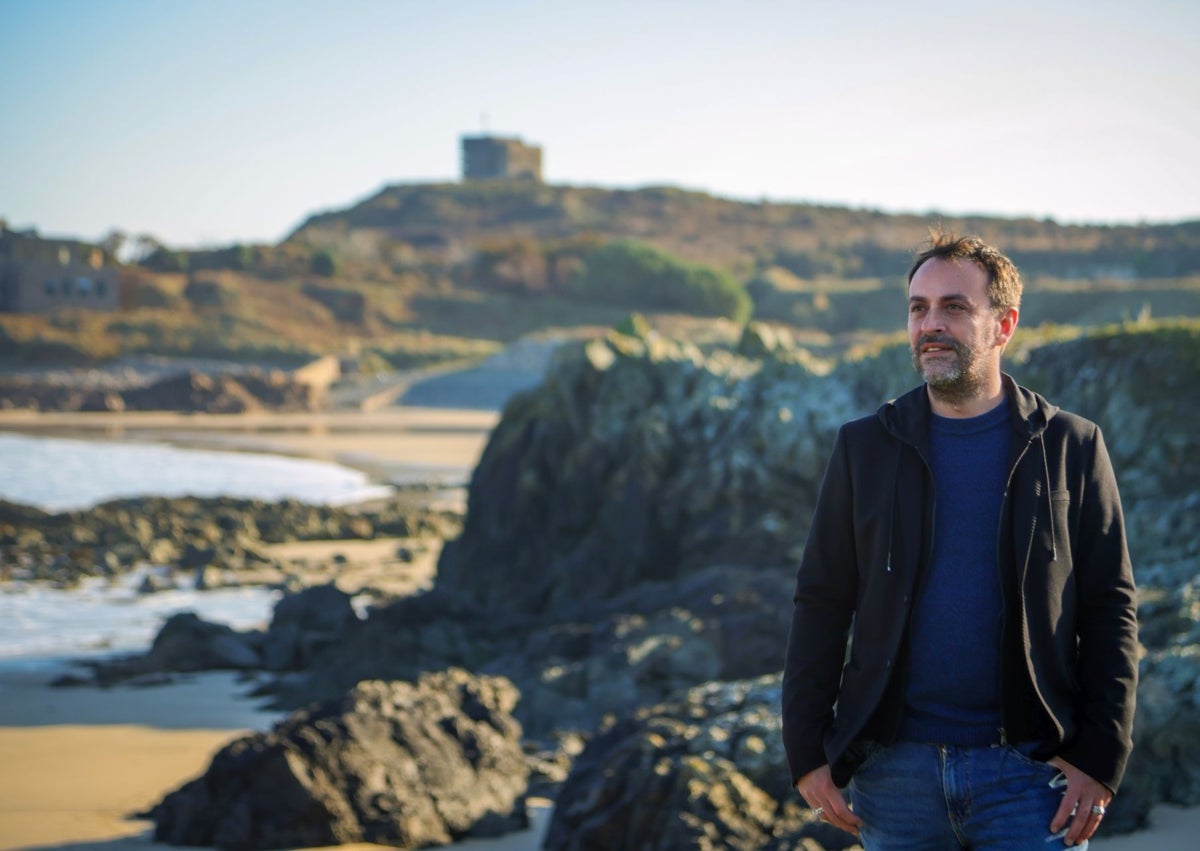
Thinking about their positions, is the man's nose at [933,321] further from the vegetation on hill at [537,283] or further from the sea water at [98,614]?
the vegetation on hill at [537,283]

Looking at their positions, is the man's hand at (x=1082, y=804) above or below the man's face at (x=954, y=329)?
below

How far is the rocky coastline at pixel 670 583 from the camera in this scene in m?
5.52

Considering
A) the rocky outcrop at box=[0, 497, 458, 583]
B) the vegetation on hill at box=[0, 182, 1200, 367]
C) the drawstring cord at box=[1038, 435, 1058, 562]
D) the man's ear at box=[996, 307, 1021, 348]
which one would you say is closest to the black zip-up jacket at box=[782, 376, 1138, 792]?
the drawstring cord at box=[1038, 435, 1058, 562]

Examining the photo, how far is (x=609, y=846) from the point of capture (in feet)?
17.9

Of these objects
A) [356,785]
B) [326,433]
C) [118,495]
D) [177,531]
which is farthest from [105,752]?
[326,433]

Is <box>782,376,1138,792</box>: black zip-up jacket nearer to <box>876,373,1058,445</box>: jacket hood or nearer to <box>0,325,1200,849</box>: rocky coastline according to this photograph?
<box>876,373,1058,445</box>: jacket hood

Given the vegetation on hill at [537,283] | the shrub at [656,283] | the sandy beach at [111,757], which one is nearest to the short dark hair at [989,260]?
the sandy beach at [111,757]

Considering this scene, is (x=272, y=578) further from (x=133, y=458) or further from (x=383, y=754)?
(x=133, y=458)

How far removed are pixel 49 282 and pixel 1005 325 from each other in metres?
72.0

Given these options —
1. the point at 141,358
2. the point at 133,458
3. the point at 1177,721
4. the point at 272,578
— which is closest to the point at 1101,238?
the point at 141,358

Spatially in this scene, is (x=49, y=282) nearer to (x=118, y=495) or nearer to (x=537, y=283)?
(x=537, y=283)

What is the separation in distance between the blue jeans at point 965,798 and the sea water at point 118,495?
9637 mm

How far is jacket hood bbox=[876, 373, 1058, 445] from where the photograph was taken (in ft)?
9.84

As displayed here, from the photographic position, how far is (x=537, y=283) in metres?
87.4
